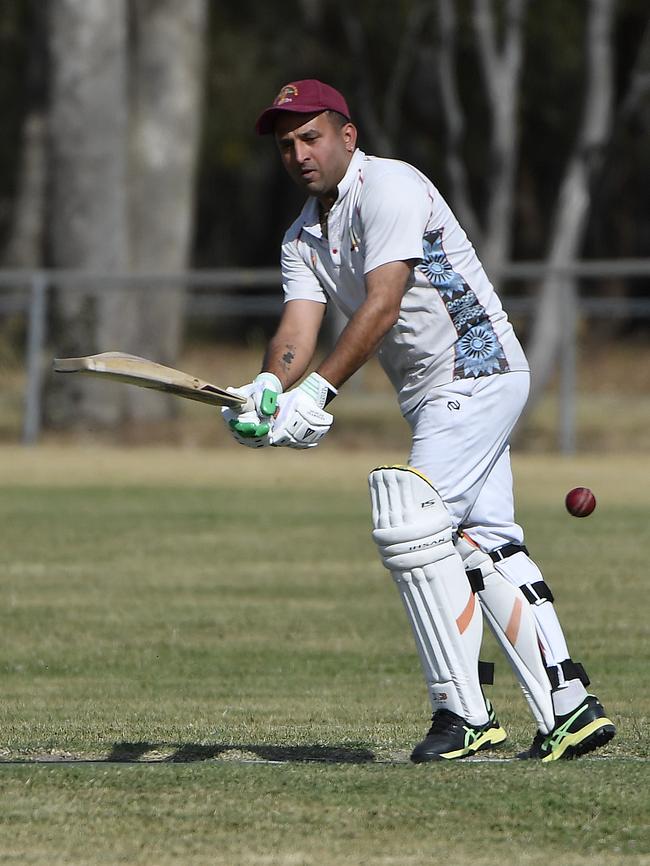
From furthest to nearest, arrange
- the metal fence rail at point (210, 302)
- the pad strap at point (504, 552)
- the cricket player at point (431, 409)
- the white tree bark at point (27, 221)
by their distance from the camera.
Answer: the white tree bark at point (27, 221) → the metal fence rail at point (210, 302) → the pad strap at point (504, 552) → the cricket player at point (431, 409)

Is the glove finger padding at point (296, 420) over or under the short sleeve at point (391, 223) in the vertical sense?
under

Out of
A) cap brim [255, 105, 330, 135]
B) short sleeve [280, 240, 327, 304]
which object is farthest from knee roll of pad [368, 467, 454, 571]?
cap brim [255, 105, 330, 135]

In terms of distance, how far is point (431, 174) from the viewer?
3597 cm

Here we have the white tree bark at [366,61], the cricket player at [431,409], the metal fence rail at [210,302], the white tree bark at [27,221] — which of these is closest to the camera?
the cricket player at [431,409]

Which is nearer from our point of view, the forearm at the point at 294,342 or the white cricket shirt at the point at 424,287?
the white cricket shirt at the point at 424,287

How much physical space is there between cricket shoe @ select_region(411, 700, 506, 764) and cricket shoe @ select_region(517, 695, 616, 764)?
18 cm

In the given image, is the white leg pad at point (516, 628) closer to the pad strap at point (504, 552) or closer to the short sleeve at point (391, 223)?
the pad strap at point (504, 552)

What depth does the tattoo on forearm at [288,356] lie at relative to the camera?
18.7ft

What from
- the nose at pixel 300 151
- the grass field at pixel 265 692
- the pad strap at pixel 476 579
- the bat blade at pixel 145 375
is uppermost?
the nose at pixel 300 151

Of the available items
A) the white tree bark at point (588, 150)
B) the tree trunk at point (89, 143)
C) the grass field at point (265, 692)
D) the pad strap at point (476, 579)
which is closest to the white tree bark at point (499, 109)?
the white tree bark at point (588, 150)

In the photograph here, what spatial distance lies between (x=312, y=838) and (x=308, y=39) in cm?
2974

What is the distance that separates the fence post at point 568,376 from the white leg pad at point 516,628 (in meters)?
12.7

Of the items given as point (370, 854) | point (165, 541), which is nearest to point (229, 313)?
point (165, 541)

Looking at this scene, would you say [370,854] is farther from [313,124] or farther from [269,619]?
[269,619]
